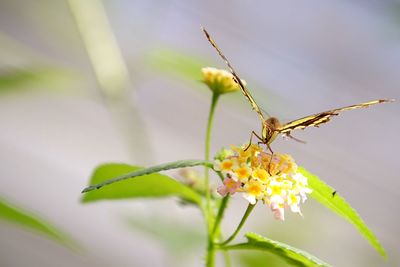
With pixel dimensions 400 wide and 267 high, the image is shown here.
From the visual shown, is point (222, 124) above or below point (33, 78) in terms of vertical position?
above

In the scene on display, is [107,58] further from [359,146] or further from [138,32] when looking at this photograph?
[359,146]

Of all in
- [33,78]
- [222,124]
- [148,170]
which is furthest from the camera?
[222,124]

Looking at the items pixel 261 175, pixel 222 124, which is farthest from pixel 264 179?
pixel 222 124

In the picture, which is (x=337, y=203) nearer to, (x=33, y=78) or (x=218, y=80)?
(x=218, y=80)

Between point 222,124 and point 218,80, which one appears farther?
point 222,124

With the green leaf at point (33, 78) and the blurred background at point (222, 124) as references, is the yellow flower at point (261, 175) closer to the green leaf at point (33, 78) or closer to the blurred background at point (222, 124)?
the green leaf at point (33, 78)

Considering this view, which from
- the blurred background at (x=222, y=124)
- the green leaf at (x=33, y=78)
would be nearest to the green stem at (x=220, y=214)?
the green leaf at (x=33, y=78)
